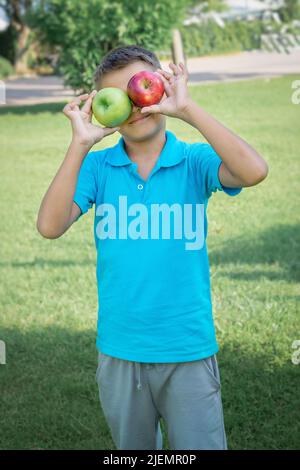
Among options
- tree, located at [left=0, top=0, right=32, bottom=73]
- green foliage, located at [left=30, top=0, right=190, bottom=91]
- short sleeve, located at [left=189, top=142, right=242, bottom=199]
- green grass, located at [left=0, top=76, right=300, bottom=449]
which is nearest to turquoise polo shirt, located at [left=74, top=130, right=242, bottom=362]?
short sleeve, located at [left=189, top=142, right=242, bottom=199]

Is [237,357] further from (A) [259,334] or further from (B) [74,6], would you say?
(B) [74,6]

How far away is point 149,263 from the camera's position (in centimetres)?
227

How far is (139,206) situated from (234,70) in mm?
26608

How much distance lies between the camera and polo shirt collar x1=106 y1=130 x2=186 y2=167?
231cm

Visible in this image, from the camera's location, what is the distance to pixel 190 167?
234cm

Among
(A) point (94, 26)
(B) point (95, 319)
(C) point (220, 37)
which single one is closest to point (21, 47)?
(C) point (220, 37)

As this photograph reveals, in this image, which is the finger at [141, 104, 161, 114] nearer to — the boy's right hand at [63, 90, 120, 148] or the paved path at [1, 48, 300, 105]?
the boy's right hand at [63, 90, 120, 148]

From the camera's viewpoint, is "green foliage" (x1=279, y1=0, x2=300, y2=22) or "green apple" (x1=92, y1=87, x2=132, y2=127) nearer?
"green apple" (x1=92, y1=87, x2=132, y2=127)

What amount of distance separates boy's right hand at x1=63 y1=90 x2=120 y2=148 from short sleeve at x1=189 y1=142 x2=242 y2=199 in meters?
0.28

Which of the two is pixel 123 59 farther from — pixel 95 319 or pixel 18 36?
pixel 18 36

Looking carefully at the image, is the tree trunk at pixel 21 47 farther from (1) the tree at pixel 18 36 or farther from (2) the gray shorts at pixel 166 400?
(2) the gray shorts at pixel 166 400

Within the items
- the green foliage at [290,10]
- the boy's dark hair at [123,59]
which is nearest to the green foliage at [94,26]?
the boy's dark hair at [123,59]

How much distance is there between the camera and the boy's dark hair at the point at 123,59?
7.67 feet
